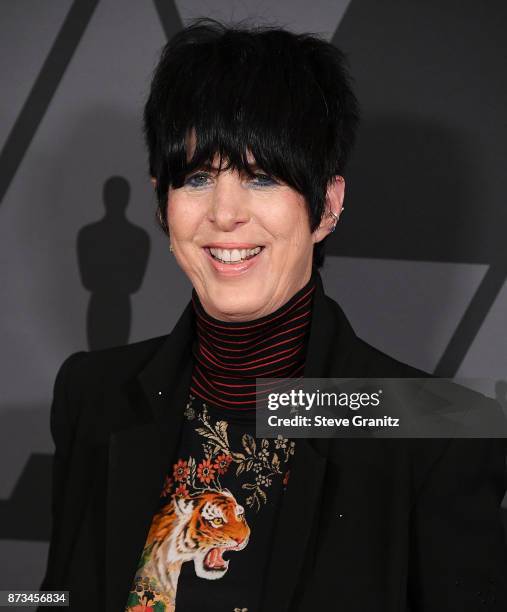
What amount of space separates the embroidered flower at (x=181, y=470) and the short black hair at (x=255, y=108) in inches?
17.9

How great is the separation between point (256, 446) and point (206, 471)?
0.09m

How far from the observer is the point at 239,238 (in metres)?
1.44

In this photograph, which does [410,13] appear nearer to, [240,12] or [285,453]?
[240,12]

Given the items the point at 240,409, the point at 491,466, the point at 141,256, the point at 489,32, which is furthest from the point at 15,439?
the point at 489,32

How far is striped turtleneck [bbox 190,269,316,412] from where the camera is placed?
1521mm

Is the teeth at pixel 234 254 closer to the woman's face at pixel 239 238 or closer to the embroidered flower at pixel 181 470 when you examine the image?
the woman's face at pixel 239 238

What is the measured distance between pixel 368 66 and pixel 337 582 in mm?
1328

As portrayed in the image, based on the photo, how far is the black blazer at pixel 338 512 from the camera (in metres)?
1.37

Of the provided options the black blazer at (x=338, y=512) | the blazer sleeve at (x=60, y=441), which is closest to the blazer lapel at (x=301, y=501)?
the black blazer at (x=338, y=512)

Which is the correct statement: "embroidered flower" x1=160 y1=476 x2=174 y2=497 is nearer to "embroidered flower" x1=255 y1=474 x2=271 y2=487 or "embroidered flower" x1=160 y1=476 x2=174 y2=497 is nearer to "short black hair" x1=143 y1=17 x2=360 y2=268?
"embroidered flower" x1=255 y1=474 x2=271 y2=487

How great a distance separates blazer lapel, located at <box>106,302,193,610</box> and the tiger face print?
0.03 meters

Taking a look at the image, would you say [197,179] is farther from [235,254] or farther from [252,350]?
[252,350]

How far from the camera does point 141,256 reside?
2.35 metres

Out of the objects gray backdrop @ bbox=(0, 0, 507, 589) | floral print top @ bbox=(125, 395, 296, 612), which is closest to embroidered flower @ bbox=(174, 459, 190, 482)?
floral print top @ bbox=(125, 395, 296, 612)
